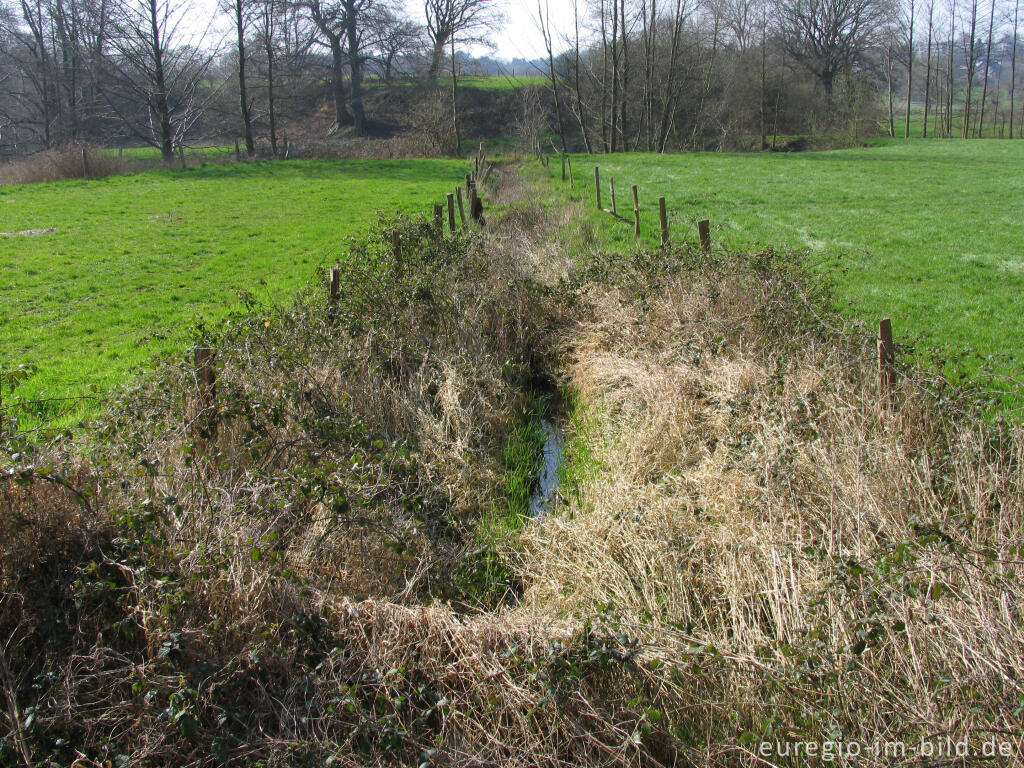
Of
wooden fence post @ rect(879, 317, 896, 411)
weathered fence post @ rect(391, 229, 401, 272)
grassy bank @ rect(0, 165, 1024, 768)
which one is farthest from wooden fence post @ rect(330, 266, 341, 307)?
wooden fence post @ rect(879, 317, 896, 411)

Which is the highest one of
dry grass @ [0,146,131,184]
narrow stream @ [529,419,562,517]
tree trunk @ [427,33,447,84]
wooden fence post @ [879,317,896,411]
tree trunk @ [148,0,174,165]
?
tree trunk @ [427,33,447,84]

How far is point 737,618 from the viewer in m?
3.72

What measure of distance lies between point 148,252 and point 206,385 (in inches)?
419

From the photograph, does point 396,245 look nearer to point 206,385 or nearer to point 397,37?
point 206,385

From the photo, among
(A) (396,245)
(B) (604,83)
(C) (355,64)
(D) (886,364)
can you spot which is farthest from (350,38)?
(D) (886,364)

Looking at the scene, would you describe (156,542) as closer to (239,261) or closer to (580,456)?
(580,456)

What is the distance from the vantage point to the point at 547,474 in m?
6.87

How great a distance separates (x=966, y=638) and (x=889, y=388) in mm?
2514

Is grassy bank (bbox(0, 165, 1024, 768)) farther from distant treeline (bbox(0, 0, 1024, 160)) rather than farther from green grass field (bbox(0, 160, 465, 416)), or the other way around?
distant treeline (bbox(0, 0, 1024, 160))

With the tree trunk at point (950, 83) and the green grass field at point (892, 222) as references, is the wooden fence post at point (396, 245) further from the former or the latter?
the tree trunk at point (950, 83)

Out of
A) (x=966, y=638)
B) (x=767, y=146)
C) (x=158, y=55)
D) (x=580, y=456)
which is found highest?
(x=158, y=55)

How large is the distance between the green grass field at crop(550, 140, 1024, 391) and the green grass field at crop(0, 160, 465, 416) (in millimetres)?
7261

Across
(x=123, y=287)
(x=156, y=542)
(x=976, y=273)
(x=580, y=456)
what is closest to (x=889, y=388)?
(x=580, y=456)

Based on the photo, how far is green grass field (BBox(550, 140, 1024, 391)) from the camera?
8.03m
